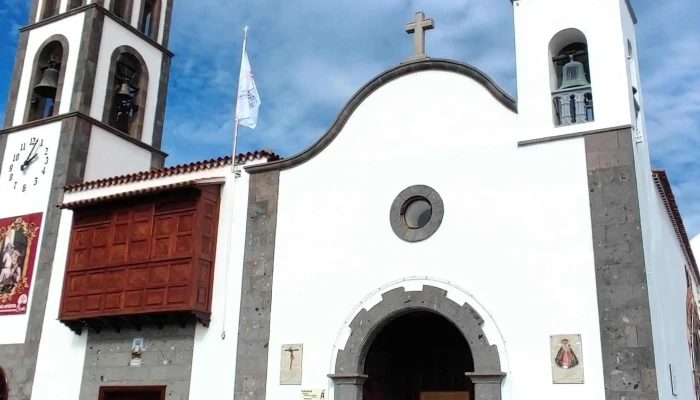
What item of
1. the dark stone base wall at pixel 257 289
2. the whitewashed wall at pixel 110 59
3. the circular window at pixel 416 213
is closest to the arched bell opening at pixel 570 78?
the circular window at pixel 416 213

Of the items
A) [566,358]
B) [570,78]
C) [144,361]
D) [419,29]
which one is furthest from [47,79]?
[566,358]

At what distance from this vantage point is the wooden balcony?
467 inches

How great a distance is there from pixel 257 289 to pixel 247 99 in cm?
378

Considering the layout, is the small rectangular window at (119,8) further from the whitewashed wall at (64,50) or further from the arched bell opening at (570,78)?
the arched bell opening at (570,78)

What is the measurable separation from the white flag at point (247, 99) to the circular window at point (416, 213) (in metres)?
3.86

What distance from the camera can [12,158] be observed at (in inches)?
617

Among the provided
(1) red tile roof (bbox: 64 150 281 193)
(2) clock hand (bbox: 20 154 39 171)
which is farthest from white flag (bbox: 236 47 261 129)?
(2) clock hand (bbox: 20 154 39 171)

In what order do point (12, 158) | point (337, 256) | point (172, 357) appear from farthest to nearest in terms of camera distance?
Result: point (12, 158)
point (172, 357)
point (337, 256)

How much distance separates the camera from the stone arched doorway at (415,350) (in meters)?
9.53

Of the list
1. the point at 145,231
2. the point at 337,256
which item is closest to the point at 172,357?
the point at 145,231

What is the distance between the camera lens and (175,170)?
1314cm

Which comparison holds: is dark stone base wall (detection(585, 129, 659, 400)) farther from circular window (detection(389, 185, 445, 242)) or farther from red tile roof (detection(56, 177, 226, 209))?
red tile roof (detection(56, 177, 226, 209))

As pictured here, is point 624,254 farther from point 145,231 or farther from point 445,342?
point 145,231

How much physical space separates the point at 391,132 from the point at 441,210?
1606 mm
